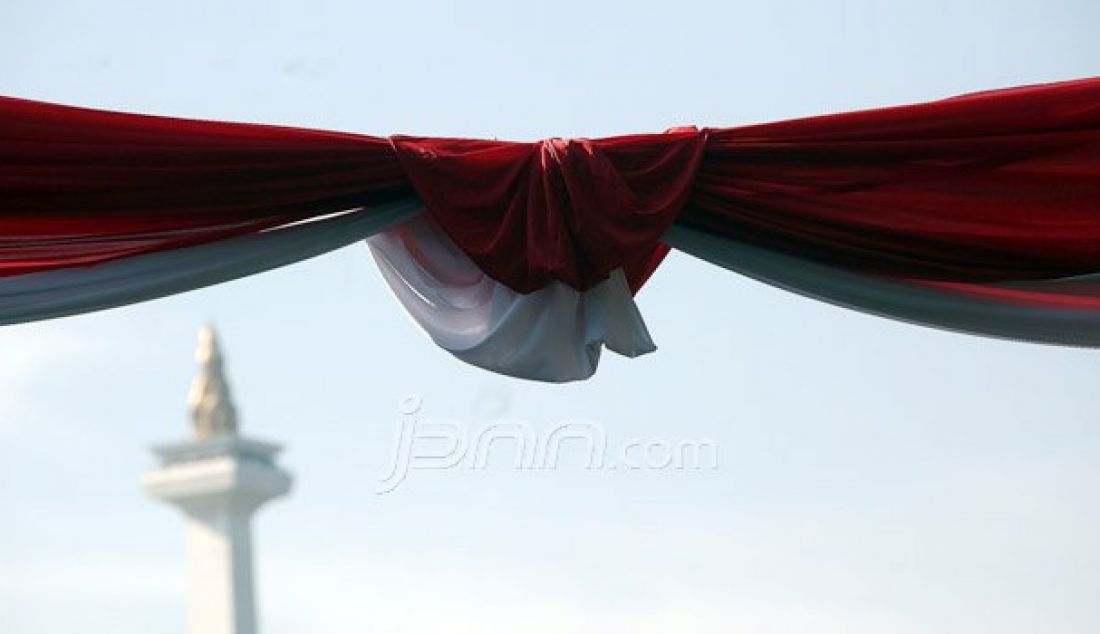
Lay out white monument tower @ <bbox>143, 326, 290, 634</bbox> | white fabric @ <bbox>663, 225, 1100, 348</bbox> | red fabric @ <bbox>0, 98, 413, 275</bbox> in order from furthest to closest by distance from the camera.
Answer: white monument tower @ <bbox>143, 326, 290, 634</bbox> < white fabric @ <bbox>663, 225, 1100, 348</bbox> < red fabric @ <bbox>0, 98, 413, 275</bbox>

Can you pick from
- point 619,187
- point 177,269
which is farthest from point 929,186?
point 177,269

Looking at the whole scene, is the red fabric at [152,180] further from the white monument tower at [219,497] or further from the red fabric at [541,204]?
the white monument tower at [219,497]

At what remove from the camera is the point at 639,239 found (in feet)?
9.18

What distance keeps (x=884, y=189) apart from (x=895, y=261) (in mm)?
96

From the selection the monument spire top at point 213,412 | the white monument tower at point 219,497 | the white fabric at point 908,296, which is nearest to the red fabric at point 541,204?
the white fabric at point 908,296

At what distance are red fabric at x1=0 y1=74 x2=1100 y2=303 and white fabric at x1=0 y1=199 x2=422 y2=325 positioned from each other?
2 cm

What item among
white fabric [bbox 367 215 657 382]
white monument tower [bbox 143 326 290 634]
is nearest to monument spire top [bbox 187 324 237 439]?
white monument tower [bbox 143 326 290 634]

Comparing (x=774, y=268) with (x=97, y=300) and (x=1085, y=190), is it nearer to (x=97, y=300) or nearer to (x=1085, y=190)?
(x=1085, y=190)

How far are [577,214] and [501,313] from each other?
0.18 m

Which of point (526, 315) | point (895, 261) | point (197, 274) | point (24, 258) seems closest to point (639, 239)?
point (526, 315)

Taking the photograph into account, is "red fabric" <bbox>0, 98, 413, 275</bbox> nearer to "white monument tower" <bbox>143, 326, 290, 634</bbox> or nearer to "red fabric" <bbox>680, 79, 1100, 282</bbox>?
"red fabric" <bbox>680, 79, 1100, 282</bbox>

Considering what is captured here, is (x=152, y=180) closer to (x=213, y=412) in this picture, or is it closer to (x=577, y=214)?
(x=577, y=214)

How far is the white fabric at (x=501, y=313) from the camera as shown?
285 cm

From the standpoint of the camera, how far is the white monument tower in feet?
54.5
